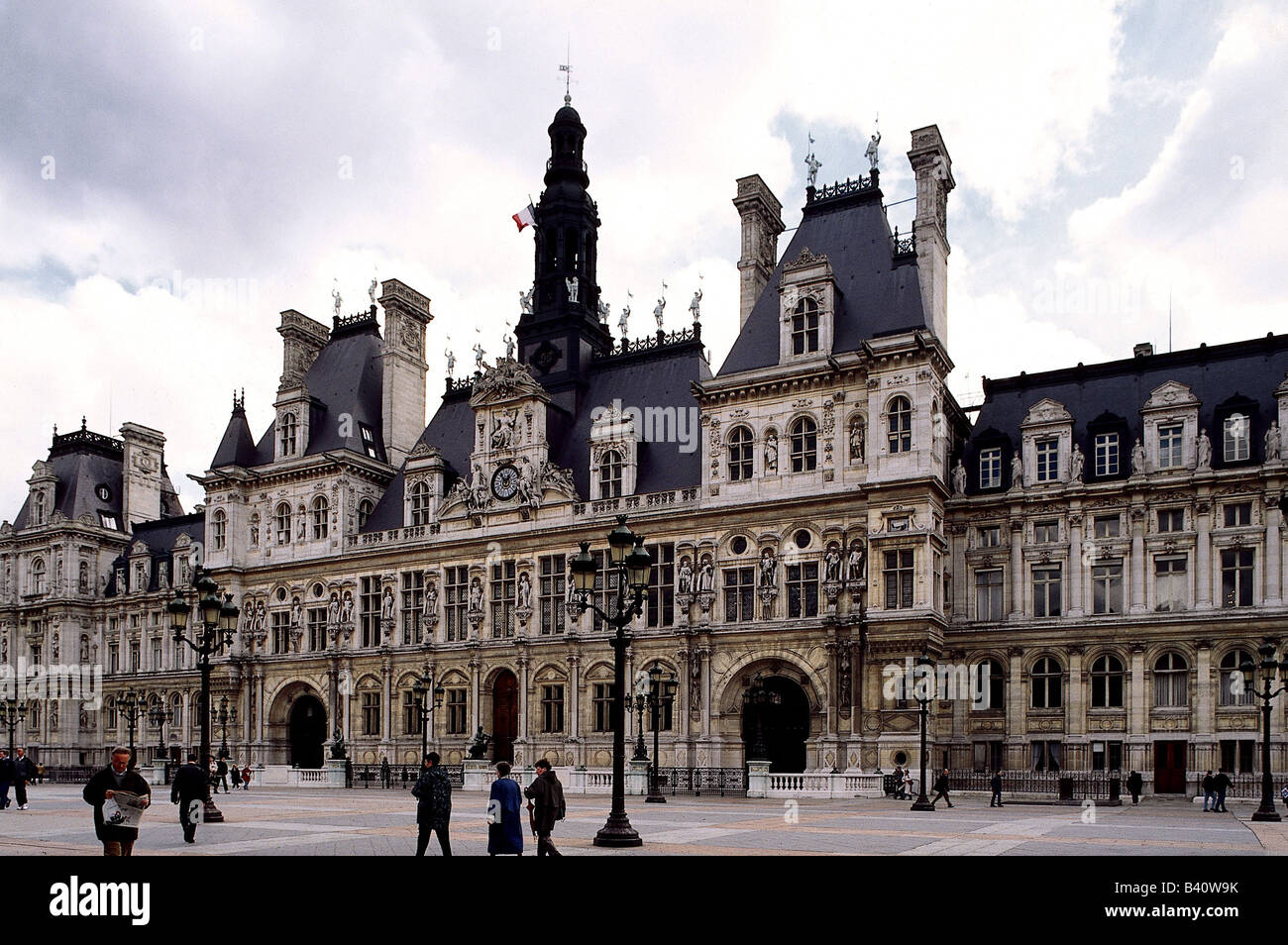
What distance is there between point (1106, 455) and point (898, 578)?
9.71 meters

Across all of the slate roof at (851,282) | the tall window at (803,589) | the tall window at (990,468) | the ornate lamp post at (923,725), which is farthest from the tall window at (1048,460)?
the ornate lamp post at (923,725)

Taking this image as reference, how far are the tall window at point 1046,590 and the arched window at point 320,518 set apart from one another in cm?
3520

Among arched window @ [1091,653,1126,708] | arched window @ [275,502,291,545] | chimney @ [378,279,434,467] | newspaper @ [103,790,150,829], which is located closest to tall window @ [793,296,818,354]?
arched window @ [1091,653,1126,708]

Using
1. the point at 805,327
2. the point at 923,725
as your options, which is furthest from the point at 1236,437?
the point at 923,725

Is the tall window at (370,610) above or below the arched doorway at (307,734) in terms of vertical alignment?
above

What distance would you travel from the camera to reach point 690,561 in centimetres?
5019

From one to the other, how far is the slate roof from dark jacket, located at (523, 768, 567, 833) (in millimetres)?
33945

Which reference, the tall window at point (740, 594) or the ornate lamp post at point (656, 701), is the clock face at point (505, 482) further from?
Answer: the ornate lamp post at point (656, 701)

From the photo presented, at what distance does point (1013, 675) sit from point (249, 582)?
39.8 meters

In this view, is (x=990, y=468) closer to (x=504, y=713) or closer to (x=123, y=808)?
(x=504, y=713)

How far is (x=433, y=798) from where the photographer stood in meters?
16.2

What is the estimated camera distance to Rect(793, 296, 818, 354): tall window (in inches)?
1938

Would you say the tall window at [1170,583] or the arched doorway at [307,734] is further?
the arched doorway at [307,734]

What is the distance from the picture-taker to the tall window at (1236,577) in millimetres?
43062
